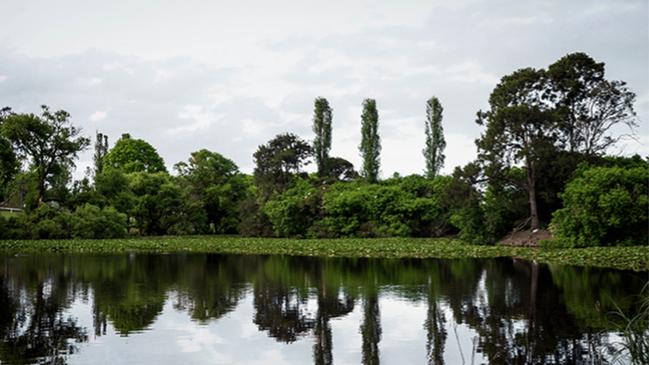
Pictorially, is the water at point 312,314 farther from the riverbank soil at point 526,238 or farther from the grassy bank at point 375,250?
the riverbank soil at point 526,238

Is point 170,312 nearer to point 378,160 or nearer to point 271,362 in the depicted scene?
point 271,362

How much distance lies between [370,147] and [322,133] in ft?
18.3

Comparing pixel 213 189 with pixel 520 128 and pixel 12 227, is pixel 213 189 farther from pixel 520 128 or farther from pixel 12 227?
pixel 520 128

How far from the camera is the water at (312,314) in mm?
12289

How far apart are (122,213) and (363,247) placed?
2643cm

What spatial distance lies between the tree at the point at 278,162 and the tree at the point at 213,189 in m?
5.28

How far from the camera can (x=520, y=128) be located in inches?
1633

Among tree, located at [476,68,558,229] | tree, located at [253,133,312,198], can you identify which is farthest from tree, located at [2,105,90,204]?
tree, located at [476,68,558,229]

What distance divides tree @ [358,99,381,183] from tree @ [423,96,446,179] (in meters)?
4.96

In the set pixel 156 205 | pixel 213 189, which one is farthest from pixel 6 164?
pixel 213 189

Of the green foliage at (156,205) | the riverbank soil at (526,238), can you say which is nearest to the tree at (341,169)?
the green foliage at (156,205)

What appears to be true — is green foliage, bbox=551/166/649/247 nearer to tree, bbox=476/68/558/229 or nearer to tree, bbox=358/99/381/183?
tree, bbox=476/68/558/229

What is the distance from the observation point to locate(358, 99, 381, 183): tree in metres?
60.3

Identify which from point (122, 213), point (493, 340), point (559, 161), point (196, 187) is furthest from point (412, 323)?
point (196, 187)
